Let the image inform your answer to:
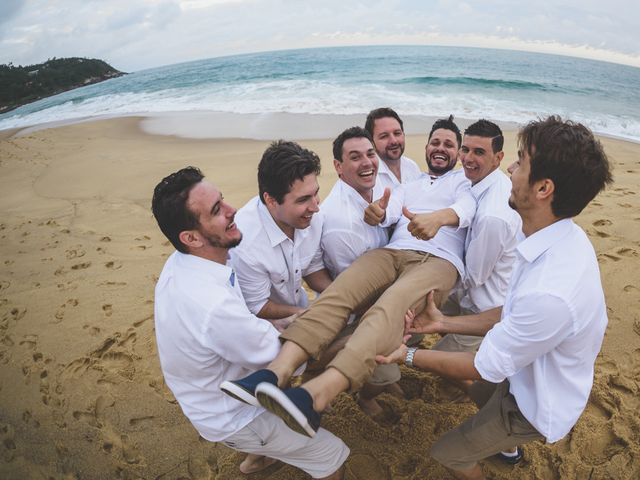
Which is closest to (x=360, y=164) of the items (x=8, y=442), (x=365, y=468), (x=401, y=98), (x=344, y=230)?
(x=344, y=230)

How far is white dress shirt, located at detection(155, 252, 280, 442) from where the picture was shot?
2.16 m

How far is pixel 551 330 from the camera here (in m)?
1.84

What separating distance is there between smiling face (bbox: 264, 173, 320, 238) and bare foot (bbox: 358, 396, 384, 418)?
1.73m

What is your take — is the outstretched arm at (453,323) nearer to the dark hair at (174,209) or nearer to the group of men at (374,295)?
the group of men at (374,295)

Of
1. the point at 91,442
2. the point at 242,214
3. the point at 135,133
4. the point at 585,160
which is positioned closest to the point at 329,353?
the point at 242,214

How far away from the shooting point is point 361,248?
356 centimetres

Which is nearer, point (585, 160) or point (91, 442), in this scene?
point (585, 160)

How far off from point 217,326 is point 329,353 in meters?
0.93

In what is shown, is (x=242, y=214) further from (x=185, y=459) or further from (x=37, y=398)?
(x=37, y=398)

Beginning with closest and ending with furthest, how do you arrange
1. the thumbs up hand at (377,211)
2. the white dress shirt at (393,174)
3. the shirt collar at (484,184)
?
1. the thumbs up hand at (377,211)
2. the shirt collar at (484,184)
3. the white dress shirt at (393,174)

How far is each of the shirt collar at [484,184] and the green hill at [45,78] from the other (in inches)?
1626

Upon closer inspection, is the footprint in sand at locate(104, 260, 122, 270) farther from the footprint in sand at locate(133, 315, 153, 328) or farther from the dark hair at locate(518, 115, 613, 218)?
the dark hair at locate(518, 115, 613, 218)

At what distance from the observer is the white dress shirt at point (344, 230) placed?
11.4 ft

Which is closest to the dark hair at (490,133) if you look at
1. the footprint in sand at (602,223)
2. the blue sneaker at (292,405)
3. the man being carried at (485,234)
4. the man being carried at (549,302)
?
the man being carried at (485,234)
